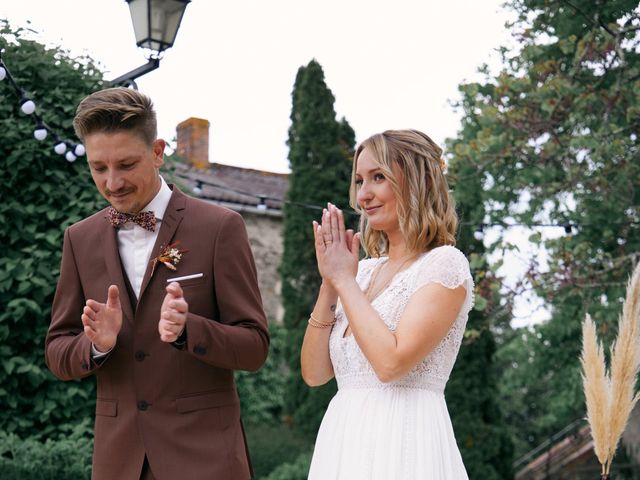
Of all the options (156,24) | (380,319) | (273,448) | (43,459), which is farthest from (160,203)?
(273,448)

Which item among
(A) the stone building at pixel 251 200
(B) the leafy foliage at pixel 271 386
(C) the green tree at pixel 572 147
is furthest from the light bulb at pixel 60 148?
(B) the leafy foliage at pixel 271 386

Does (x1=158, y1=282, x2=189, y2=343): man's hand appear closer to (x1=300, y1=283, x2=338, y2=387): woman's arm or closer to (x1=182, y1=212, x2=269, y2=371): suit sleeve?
(x1=182, y1=212, x2=269, y2=371): suit sleeve

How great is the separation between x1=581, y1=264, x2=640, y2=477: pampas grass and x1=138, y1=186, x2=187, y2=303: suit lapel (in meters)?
1.59

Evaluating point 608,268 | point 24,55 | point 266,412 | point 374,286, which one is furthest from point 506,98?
point 266,412

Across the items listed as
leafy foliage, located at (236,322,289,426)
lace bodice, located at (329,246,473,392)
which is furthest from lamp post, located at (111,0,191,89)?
leafy foliage, located at (236,322,289,426)

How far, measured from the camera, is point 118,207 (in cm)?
295

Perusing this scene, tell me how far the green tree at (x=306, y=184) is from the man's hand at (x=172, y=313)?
34.5 feet

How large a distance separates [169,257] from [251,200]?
1351cm

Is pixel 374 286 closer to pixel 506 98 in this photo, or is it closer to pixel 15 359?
pixel 15 359

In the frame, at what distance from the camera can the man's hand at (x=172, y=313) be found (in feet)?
8.49

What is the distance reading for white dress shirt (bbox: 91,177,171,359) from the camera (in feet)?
9.81

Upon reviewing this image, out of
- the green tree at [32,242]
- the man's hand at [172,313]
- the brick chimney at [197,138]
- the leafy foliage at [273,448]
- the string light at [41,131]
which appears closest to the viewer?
the man's hand at [172,313]

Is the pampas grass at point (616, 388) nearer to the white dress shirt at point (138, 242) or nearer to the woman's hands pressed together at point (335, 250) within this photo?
the woman's hands pressed together at point (335, 250)

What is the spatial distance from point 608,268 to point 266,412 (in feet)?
30.7
